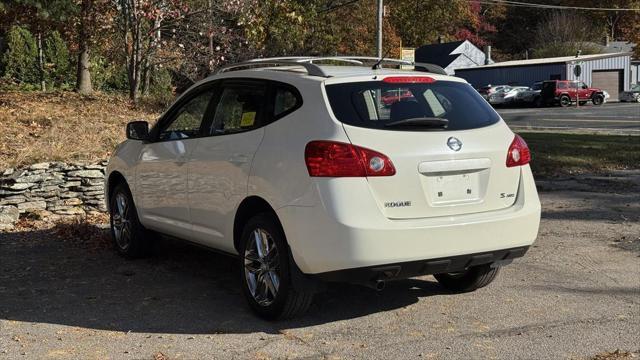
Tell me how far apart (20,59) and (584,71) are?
45076 millimetres

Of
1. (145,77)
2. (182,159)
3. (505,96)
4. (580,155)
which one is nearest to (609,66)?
(505,96)

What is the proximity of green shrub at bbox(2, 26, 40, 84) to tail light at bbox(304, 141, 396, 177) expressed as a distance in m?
20.6

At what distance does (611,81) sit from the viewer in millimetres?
59219

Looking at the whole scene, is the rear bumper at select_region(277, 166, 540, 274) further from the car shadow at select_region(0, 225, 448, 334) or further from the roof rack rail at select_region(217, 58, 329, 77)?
the roof rack rail at select_region(217, 58, 329, 77)

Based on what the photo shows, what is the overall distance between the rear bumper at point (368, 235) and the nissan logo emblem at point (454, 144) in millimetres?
451

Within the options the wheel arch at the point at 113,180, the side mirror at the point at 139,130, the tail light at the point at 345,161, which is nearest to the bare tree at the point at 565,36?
the wheel arch at the point at 113,180

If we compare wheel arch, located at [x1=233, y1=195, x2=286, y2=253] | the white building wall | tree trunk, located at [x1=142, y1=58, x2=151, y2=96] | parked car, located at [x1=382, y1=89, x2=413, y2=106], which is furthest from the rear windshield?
the white building wall

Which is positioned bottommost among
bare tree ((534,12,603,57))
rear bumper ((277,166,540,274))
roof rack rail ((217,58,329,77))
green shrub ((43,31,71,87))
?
rear bumper ((277,166,540,274))

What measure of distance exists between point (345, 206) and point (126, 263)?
3275 mm

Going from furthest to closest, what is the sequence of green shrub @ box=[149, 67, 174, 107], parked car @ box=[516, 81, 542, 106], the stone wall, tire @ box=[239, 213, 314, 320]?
parked car @ box=[516, 81, 542, 106] < green shrub @ box=[149, 67, 174, 107] < the stone wall < tire @ box=[239, 213, 314, 320]

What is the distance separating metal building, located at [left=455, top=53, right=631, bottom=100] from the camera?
56.8m

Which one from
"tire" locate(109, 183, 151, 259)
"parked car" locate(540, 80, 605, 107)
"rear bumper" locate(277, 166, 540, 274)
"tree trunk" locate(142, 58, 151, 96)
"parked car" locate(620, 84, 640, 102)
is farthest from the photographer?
"parked car" locate(620, 84, 640, 102)

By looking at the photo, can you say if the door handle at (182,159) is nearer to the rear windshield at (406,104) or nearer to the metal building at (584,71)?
the rear windshield at (406,104)

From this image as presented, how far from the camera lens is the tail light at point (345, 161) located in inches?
183
